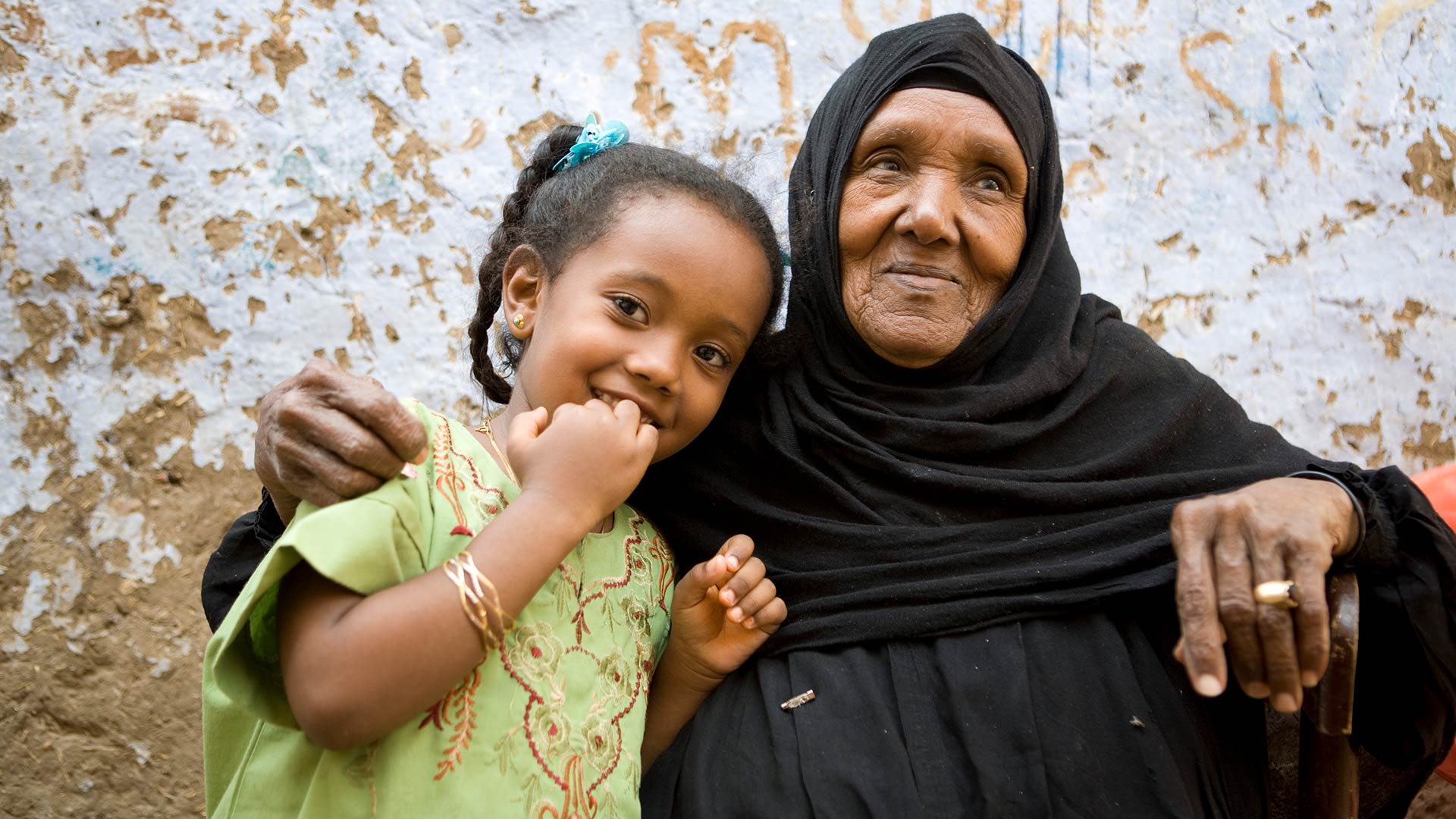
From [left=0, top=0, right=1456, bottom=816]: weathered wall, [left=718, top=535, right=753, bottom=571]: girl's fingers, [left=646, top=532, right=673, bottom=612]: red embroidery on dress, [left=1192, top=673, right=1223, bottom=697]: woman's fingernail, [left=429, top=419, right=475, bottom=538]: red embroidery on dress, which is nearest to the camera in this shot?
[left=1192, top=673, right=1223, bottom=697]: woman's fingernail

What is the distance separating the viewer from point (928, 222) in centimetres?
200

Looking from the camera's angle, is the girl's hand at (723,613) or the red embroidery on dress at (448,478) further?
the girl's hand at (723,613)

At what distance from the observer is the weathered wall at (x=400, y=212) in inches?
107

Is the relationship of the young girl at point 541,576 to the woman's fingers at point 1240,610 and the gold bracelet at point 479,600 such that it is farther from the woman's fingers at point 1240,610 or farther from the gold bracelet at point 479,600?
the woman's fingers at point 1240,610

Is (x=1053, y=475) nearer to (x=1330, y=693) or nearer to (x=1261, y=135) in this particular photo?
(x=1330, y=693)

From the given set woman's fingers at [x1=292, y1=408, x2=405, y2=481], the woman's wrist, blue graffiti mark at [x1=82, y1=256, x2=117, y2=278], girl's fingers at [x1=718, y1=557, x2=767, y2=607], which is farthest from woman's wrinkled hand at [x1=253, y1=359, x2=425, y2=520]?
blue graffiti mark at [x1=82, y1=256, x2=117, y2=278]

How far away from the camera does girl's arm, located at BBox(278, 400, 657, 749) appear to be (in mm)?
1322

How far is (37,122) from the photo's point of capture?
108 inches

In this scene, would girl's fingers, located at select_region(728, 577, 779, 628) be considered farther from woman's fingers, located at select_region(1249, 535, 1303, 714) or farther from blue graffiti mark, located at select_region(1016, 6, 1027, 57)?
blue graffiti mark, located at select_region(1016, 6, 1027, 57)

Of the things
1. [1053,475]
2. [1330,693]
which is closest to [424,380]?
[1053,475]

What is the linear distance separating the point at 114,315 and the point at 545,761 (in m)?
1.92

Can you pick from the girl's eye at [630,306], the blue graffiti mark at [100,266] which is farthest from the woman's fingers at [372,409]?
the blue graffiti mark at [100,266]

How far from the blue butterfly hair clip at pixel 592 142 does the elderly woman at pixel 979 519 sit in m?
0.41

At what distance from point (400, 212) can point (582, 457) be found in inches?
68.0
